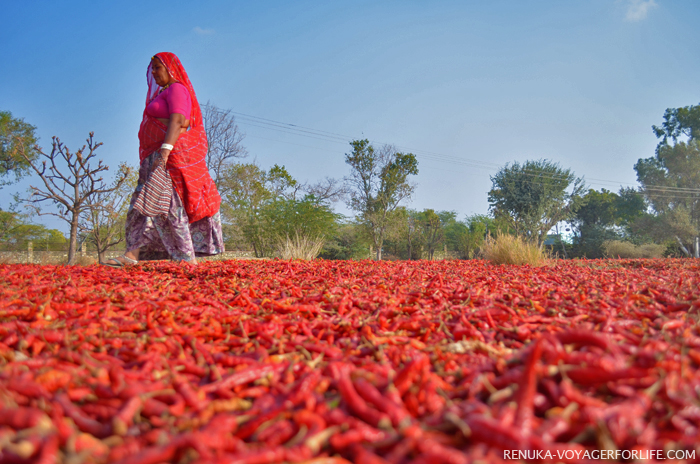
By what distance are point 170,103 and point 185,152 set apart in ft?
2.06

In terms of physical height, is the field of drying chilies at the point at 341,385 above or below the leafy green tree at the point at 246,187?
below

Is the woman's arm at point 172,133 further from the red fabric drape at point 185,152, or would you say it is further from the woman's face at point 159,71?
the woman's face at point 159,71

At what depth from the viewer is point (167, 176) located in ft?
15.6

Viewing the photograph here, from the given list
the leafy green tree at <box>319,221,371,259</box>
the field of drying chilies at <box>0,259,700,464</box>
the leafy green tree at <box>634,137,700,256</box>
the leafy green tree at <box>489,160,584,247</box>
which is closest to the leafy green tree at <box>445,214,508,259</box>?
the leafy green tree at <box>489,160,584,247</box>

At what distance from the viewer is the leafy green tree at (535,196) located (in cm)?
2139

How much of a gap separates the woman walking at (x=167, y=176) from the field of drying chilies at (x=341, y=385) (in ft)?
8.31

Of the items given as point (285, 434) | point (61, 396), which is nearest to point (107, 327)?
point (61, 396)

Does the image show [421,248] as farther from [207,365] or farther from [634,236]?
[207,365]

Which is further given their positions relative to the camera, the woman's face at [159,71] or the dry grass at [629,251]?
the dry grass at [629,251]

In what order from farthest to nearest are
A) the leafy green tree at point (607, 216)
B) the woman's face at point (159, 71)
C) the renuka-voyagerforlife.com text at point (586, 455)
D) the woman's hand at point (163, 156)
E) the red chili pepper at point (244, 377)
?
the leafy green tree at point (607, 216), the woman's face at point (159, 71), the woman's hand at point (163, 156), the red chili pepper at point (244, 377), the renuka-voyagerforlife.com text at point (586, 455)

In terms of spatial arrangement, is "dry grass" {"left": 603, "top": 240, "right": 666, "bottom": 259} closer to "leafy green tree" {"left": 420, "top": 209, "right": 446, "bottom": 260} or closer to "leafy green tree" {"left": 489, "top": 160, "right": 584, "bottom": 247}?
"leafy green tree" {"left": 489, "top": 160, "right": 584, "bottom": 247}

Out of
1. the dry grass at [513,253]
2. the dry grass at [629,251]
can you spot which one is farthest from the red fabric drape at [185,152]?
the dry grass at [629,251]

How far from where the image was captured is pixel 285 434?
958 millimetres

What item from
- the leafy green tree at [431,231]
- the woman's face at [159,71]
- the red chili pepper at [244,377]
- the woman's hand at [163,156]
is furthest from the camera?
the leafy green tree at [431,231]
